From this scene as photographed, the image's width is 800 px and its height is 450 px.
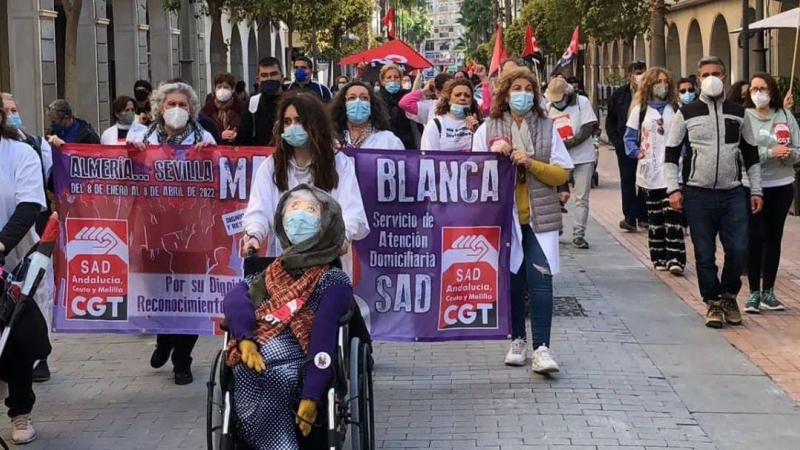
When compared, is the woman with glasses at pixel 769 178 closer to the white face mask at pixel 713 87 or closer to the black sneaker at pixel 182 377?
the white face mask at pixel 713 87

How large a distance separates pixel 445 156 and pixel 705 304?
361 cm

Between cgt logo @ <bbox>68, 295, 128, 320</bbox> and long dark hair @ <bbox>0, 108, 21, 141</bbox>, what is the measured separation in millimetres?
1409

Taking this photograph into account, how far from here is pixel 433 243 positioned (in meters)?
7.02

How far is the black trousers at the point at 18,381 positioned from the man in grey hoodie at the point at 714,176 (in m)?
4.82

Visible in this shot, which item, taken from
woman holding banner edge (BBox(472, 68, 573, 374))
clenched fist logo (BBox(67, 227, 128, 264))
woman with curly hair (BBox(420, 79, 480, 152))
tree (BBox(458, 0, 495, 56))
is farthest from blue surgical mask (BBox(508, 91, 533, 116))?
tree (BBox(458, 0, 495, 56))

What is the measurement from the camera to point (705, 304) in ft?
31.2

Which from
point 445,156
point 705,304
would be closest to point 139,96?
point 445,156

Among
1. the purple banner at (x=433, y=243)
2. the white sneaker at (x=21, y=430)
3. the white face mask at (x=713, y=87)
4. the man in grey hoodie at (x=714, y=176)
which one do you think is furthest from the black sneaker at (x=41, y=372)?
the white face mask at (x=713, y=87)

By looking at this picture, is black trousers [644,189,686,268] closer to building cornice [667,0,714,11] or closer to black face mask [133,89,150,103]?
black face mask [133,89,150,103]

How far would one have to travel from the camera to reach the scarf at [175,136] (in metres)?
7.33

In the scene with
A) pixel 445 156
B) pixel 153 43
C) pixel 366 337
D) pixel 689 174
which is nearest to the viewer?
pixel 366 337

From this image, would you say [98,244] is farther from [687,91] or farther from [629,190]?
[629,190]

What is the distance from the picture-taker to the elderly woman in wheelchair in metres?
4.64

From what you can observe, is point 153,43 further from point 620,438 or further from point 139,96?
point 620,438
